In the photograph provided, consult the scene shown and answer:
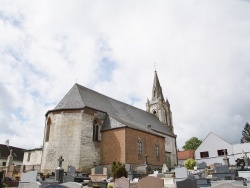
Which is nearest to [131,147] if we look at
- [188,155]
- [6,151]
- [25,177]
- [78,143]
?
[78,143]

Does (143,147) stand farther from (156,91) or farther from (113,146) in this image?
(156,91)

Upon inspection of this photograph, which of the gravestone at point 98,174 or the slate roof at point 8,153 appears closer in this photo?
the gravestone at point 98,174

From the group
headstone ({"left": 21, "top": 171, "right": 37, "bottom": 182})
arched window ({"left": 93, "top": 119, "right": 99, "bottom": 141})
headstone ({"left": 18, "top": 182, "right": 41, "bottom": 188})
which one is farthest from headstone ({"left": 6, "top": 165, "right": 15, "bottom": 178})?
headstone ({"left": 18, "top": 182, "right": 41, "bottom": 188})

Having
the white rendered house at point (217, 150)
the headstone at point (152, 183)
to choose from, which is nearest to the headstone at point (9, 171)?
the headstone at point (152, 183)

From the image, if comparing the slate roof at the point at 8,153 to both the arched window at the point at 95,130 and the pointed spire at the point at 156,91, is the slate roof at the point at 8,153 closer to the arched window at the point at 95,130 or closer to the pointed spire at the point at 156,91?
the arched window at the point at 95,130

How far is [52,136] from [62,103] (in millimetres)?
4086

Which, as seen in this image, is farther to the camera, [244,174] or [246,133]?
[246,133]

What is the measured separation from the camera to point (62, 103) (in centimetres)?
2561

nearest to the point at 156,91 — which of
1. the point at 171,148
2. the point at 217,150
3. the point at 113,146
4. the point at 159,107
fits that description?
the point at 159,107

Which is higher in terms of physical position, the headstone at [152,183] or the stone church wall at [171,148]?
the stone church wall at [171,148]

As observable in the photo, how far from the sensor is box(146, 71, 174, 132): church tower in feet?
137

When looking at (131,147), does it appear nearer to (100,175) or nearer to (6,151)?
(100,175)

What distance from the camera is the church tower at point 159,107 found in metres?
41.8

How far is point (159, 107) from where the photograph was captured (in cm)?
4238
